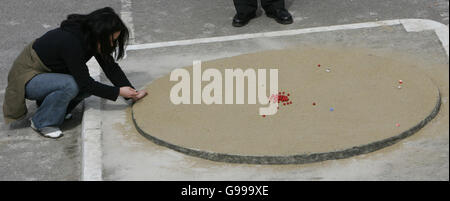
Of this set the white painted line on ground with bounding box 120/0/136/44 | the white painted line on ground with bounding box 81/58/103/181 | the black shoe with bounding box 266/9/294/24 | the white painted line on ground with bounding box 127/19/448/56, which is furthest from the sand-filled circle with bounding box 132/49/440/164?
the white painted line on ground with bounding box 120/0/136/44

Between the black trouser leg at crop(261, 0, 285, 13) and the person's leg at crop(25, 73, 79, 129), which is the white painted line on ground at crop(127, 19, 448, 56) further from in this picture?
the person's leg at crop(25, 73, 79, 129)

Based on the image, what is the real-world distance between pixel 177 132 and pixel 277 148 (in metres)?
0.83

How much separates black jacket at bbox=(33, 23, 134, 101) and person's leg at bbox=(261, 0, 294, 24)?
2.32 m

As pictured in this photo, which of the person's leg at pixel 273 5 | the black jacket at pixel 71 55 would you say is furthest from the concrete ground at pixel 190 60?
the black jacket at pixel 71 55

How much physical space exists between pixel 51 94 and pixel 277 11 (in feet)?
9.32

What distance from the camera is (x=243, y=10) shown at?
7.86 meters

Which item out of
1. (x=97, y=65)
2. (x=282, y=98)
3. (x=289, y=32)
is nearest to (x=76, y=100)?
(x=97, y=65)

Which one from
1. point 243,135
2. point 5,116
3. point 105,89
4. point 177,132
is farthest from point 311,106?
point 5,116

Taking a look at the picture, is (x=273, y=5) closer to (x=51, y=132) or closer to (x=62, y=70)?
(x=62, y=70)

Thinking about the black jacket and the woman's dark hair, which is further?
the black jacket

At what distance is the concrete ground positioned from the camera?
5.15 metres

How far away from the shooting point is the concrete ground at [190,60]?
203 inches

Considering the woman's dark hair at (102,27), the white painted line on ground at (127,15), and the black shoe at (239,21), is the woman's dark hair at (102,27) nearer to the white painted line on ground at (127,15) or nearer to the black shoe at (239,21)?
the white painted line on ground at (127,15)

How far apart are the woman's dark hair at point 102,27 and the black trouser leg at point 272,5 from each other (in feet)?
7.86
